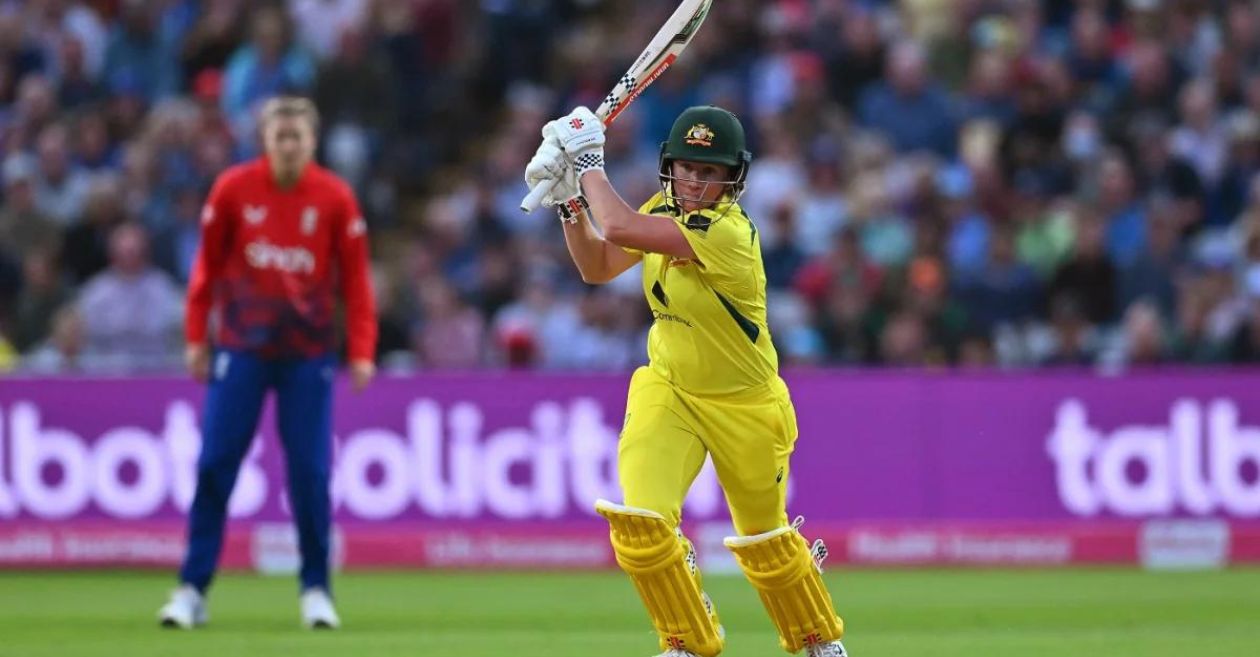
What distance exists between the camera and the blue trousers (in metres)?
9.16

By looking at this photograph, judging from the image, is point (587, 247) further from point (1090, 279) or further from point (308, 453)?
point (1090, 279)

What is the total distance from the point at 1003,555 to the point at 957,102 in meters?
4.54

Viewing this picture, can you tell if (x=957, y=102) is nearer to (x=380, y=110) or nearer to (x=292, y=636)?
(x=380, y=110)

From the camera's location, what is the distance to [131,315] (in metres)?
13.6

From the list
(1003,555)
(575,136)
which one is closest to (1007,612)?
(1003,555)

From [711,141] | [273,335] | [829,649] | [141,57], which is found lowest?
[829,649]

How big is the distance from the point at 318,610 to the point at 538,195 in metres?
2.93

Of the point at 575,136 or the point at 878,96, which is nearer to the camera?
the point at 575,136

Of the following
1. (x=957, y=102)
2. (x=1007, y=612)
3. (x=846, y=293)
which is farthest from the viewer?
(x=957, y=102)

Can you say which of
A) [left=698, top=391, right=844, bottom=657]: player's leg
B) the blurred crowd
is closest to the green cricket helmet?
[left=698, top=391, right=844, bottom=657]: player's leg

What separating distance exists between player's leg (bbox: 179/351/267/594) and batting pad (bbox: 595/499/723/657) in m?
2.70

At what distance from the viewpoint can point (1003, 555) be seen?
12523 millimetres

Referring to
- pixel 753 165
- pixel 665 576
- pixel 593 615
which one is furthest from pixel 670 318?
pixel 753 165

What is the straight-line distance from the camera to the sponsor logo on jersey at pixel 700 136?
7.06m
